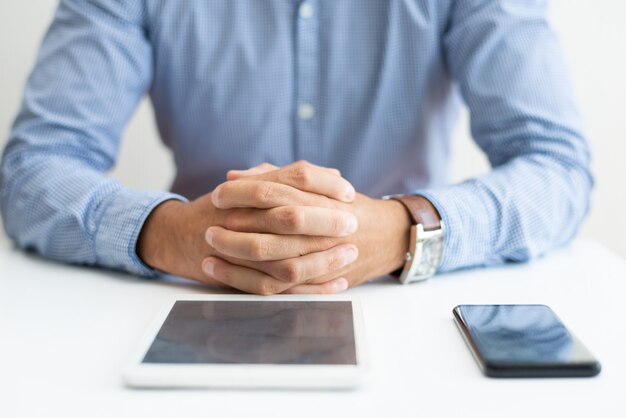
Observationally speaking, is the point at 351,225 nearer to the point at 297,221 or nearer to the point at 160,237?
the point at 297,221

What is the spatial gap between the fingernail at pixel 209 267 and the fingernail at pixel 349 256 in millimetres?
163

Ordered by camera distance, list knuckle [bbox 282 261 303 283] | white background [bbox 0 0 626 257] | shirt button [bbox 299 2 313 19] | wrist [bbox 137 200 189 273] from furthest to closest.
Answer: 1. white background [bbox 0 0 626 257]
2. shirt button [bbox 299 2 313 19]
3. wrist [bbox 137 200 189 273]
4. knuckle [bbox 282 261 303 283]

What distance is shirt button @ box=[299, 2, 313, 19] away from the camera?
4.01 ft

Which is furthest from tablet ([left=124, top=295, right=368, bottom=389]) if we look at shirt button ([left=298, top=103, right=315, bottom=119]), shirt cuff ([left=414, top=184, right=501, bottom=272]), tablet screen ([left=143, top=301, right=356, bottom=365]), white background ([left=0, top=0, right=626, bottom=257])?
white background ([left=0, top=0, right=626, bottom=257])

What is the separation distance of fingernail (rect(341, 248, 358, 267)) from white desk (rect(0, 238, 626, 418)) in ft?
0.15

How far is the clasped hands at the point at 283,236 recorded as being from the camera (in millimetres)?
766

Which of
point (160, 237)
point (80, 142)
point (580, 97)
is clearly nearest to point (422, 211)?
point (160, 237)

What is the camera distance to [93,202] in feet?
3.11

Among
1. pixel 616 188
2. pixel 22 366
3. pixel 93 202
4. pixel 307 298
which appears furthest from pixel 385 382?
pixel 616 188

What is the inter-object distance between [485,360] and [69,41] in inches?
39.2

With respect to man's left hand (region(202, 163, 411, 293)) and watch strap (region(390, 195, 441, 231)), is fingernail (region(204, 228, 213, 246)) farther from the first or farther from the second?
watch strap (region(390, 195, 441, 231))

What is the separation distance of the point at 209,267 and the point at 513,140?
1.95 feet

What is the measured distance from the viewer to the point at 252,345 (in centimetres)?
57

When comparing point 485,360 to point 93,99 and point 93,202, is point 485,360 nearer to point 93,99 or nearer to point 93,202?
point 93,202
